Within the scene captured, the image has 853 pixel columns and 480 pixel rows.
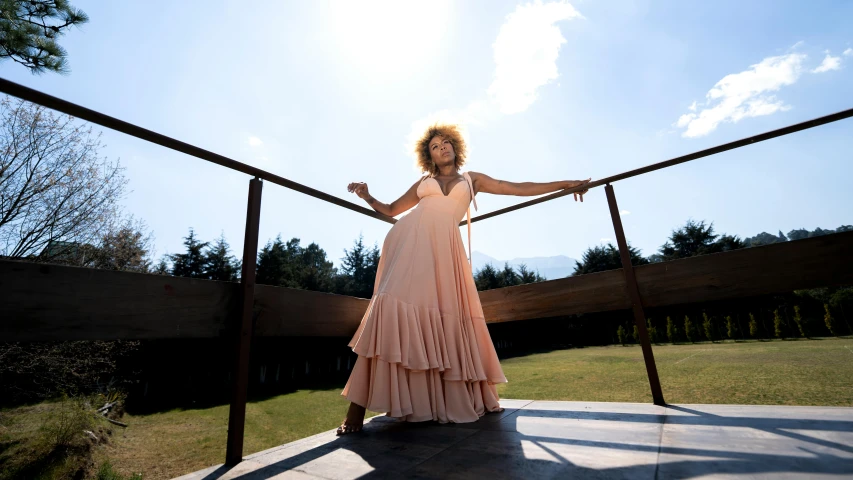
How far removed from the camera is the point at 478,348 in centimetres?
194

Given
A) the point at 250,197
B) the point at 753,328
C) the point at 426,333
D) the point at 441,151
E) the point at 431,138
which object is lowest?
the point at 753,328

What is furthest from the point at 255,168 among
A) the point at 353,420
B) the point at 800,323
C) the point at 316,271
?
the point at 316,271

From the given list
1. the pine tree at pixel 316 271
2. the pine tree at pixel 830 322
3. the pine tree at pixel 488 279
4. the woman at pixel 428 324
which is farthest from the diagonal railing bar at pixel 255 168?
the pine tree at pixel 488 279

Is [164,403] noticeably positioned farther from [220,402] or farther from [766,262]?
[766,262]

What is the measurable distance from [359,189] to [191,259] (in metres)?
24.7

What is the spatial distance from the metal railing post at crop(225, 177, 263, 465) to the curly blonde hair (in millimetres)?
1337

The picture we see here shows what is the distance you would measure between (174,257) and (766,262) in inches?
1063

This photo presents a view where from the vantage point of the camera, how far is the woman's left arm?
225 cm

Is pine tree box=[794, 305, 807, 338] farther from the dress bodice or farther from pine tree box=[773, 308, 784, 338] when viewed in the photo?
the dress bodice

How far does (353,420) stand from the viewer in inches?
67.1

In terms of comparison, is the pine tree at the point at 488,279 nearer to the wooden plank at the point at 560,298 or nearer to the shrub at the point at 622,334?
the shrub at the point at 622,334

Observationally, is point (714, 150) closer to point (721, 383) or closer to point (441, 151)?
point (441, 151)

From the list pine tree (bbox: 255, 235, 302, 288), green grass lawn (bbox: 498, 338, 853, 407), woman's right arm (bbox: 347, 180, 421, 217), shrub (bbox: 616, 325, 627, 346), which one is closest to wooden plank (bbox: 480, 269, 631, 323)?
woman's right arm (bbox: 347, 180, 421, 217)

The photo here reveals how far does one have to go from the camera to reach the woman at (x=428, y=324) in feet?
5.35
